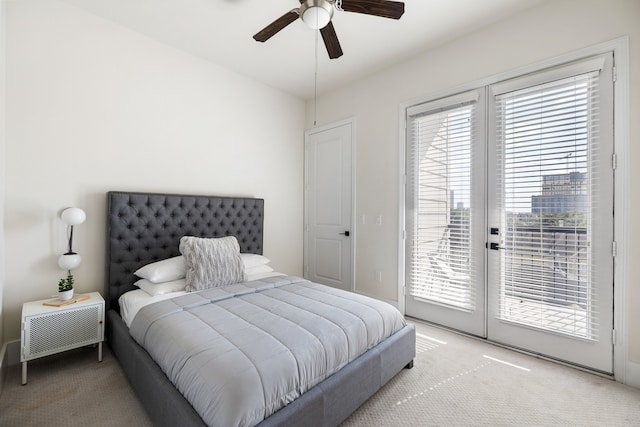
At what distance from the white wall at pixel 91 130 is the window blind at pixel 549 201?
9.71ft

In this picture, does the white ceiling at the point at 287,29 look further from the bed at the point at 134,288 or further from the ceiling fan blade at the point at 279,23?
the bed at the point at 134,288

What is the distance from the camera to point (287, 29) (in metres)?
2.71

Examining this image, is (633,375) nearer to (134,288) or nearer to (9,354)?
(134,288)

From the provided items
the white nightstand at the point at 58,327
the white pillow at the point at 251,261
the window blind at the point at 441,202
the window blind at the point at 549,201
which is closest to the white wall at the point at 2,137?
the white nightstand at the point at 58,327

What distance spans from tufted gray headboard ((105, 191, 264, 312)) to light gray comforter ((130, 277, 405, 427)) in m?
0.82

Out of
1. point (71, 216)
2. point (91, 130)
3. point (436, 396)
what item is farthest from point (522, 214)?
point (91, 130)

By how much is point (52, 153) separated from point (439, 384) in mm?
3511

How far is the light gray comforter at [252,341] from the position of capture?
1.22 metres

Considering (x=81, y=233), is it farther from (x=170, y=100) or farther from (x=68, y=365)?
(x=170, y=100)

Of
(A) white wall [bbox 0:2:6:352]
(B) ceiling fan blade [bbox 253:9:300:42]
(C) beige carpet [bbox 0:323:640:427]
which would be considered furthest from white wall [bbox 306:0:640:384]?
(A) white wall [bbox 0:2:6:352]

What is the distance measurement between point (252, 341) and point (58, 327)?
163 centimetres

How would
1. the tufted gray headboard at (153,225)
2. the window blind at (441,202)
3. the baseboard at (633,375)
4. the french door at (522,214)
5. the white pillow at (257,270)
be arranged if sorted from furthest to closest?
1. the white pillow at (257,270)
2. the window blind at (441,202)
3. the tufted gray headboard at (153,225)
4. the french door at (522,214)
5. the baseboard at (633,375)

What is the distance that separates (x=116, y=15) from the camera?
101 inches

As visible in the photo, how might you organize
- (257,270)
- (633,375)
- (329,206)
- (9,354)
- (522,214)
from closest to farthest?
(633,375)
(9,354)
(522,214)
(257,270)
(329,206)
